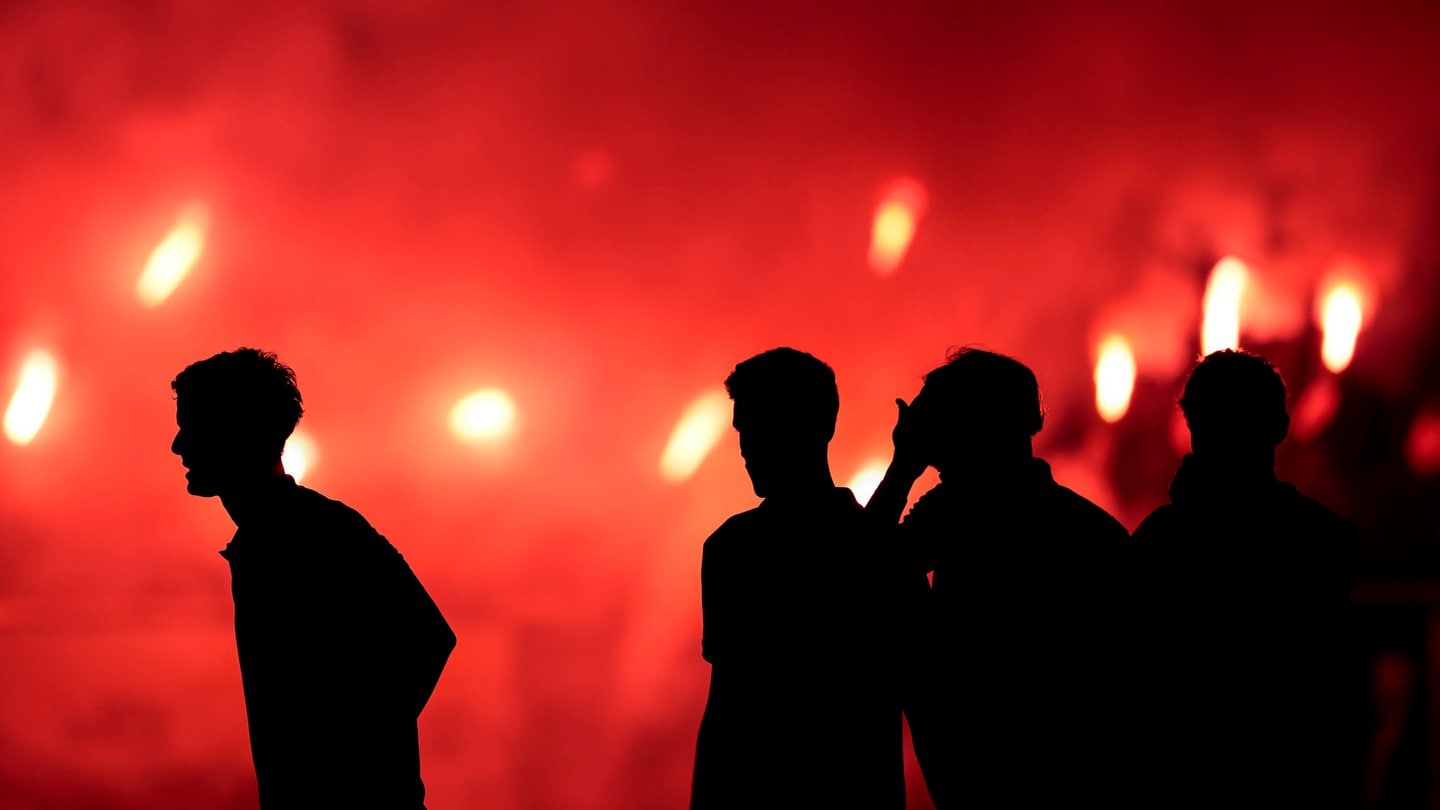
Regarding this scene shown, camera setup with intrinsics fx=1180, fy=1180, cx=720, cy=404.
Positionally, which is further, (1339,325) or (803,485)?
(1339,325)

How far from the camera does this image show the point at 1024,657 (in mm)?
1468

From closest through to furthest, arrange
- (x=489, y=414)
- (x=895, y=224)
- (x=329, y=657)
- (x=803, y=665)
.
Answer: (x=803, y=665), (x=329, y=657), (x=489, y=414), (x=895, y=224)

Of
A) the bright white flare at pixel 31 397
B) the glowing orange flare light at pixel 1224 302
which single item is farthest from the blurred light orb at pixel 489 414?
the glowing orange flare light at pixel 1224 302

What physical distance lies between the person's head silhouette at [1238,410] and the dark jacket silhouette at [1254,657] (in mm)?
51

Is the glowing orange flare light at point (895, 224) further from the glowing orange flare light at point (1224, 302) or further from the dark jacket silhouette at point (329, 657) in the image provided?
the dark jacket silhouette at point (329, 657)

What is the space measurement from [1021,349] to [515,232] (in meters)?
2.08

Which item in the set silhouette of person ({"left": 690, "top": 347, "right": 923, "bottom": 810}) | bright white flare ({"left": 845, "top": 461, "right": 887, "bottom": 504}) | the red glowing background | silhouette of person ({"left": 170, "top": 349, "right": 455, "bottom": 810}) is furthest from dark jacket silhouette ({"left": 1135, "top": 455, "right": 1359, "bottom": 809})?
the red glowing background

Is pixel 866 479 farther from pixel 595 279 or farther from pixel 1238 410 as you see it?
pixel 1238 410

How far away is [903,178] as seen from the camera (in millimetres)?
4660

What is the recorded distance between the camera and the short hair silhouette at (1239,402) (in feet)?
5.01

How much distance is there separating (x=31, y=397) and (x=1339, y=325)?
4972 mm

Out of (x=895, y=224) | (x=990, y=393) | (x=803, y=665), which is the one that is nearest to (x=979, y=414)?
(x=990, y=393)

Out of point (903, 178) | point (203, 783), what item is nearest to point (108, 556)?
point (203, 783)

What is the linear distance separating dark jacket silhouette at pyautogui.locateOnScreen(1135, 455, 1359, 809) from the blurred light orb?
3260 millimetres
